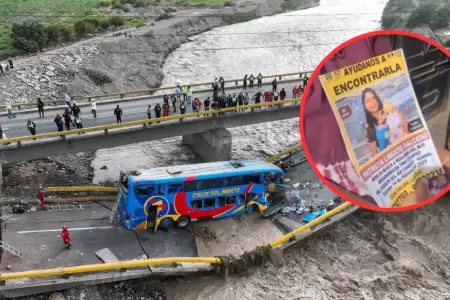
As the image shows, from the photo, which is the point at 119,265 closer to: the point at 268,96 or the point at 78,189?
the point at 78,189

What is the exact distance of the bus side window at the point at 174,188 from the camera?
17062mm

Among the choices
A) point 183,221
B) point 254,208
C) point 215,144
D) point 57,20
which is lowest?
point 254,208

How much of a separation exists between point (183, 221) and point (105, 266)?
428cm

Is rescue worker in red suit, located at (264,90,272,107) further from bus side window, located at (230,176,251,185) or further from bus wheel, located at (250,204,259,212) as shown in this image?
bus wheel, located at (250,204,259,212)

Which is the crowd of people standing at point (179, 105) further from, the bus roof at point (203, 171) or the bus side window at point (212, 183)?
the bus side window at point (212, 183)

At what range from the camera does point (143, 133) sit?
2156cm

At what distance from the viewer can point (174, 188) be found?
17.2 m

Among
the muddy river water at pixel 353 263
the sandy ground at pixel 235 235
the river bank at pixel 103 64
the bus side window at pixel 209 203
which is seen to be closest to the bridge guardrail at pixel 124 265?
the muddy river water at pixel 353 263

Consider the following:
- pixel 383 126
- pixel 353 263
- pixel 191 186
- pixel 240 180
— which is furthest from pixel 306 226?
pixel 383 126

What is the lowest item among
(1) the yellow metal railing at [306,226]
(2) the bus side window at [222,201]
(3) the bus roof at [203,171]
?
(1) the yellow metal railing at [306,226]

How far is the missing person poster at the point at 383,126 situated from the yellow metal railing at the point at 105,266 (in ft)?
31.4

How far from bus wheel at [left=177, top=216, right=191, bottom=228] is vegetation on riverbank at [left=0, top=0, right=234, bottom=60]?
31.4m

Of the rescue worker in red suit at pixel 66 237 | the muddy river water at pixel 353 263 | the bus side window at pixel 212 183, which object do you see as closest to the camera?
the rescue worker in red suit at pixel 66 237

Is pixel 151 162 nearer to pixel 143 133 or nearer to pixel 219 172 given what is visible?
pixel 143 133
